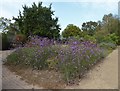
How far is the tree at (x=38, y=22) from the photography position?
22.9 m

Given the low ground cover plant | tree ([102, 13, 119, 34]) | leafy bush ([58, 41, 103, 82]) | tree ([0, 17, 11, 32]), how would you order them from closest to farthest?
leafy bush ([58, 41, 103, 82]), the low ground cover plant, tree ([102, 13, 119, 34]), tree ([0, 17, 11, 32])

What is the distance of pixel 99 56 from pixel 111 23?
754 inches

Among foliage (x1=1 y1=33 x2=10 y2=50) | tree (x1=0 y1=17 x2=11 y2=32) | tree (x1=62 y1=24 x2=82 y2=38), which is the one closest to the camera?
foliage (x1=1 y1=33 x2=10 y2=50)

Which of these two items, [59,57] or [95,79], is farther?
[59,57]

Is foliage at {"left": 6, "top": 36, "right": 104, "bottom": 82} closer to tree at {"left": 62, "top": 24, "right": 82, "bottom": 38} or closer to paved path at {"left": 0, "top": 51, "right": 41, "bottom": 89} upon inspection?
paved path at {"left": 0, "top": 51, "right": 41, "bottom": 89}

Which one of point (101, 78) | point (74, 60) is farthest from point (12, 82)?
point (101, 78)

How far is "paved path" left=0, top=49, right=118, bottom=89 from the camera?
282 inches

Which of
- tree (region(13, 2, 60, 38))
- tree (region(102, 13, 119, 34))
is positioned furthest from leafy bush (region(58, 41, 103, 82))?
tree (region(102, 13, 119, 34))

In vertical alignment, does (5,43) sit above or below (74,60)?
above

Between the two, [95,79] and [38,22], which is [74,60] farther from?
[38,22]

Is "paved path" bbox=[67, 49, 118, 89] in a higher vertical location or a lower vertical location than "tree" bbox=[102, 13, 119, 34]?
lower

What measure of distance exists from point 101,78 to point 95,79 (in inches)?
8.8

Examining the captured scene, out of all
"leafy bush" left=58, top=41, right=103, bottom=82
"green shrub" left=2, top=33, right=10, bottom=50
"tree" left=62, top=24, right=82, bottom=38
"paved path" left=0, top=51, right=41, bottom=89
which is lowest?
"paved path" left=0, top=51, right=41, bottom=89

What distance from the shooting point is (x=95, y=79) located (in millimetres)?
7770
